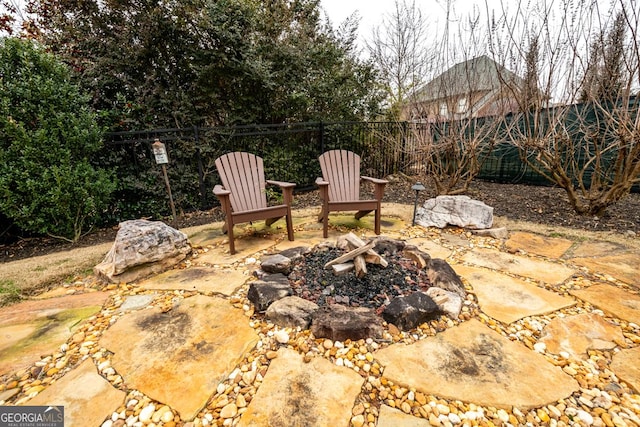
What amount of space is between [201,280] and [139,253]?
516 mm

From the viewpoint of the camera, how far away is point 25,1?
3816 millimetres

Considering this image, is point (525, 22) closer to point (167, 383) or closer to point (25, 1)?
point (167, 383)

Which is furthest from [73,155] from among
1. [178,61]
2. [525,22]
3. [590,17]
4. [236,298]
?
[590,17]

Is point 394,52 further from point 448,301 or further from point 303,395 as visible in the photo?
point 303,395

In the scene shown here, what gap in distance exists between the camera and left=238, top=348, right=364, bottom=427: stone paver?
37.7 inches

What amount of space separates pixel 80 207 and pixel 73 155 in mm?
532

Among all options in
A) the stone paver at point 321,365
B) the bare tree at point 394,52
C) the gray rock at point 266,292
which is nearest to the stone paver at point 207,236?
the stone paver at point 321,365

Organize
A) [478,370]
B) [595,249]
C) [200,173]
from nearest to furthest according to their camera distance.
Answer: [478,370]
[595,249]
[200,173]

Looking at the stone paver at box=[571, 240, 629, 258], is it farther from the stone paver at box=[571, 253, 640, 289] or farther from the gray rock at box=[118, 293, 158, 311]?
the gray rock at box=[118, 293, 158, 311]

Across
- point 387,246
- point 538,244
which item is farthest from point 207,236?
point 538,244

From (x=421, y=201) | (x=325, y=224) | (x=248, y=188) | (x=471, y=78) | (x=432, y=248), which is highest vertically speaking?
(x=471, y=78)

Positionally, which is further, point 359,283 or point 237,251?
point 237,251

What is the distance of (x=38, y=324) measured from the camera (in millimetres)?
1510

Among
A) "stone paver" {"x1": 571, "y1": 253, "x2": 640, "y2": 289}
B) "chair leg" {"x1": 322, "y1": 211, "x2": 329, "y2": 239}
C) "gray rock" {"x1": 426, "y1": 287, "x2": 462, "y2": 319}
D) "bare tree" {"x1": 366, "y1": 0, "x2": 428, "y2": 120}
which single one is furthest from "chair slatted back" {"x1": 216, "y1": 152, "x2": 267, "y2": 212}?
"bare tree" {"x1": 366, "y1": 0, "x2": 428, "y2": 120}
